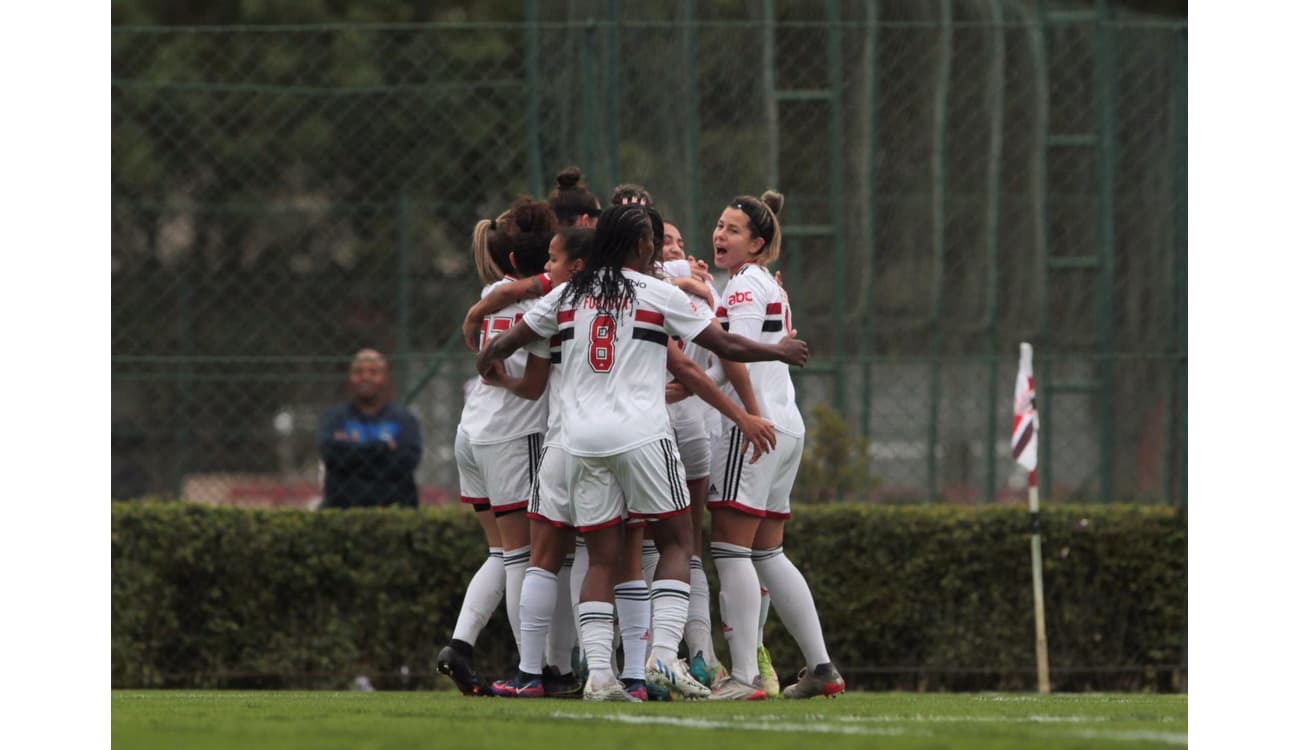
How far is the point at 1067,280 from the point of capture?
40.3ft

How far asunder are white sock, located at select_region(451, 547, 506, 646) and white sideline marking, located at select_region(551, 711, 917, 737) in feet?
6.66

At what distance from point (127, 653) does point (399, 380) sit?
2.32 m

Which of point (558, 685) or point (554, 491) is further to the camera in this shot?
point (558, 685)

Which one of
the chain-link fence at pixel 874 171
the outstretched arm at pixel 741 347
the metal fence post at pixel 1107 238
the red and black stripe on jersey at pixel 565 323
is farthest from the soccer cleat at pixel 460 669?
the metal fence post at pixel 1107 238

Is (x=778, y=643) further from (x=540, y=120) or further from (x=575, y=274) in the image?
(x=575, y=274)

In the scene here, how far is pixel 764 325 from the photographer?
7.76 metres

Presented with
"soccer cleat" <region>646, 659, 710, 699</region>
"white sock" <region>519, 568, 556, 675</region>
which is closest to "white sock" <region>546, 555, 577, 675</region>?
"white sock" <region>519, 568, 556, 675</region>

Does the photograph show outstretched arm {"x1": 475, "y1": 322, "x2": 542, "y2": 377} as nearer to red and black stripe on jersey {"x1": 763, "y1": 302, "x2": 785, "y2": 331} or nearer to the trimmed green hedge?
red and black stripe on jersey {"x1": 763, "y1": 302, "x2": 785, "y2": 331}

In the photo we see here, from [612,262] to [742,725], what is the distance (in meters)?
1.98

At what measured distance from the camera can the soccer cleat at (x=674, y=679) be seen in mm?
7301

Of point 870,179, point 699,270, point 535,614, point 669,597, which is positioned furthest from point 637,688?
point 870,179

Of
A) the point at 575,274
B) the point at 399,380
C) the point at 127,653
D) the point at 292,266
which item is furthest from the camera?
the point at 292,266

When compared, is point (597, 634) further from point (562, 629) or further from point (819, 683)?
point (819, 683)

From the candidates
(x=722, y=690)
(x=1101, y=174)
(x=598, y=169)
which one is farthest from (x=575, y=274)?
(x=1101, y=174)
